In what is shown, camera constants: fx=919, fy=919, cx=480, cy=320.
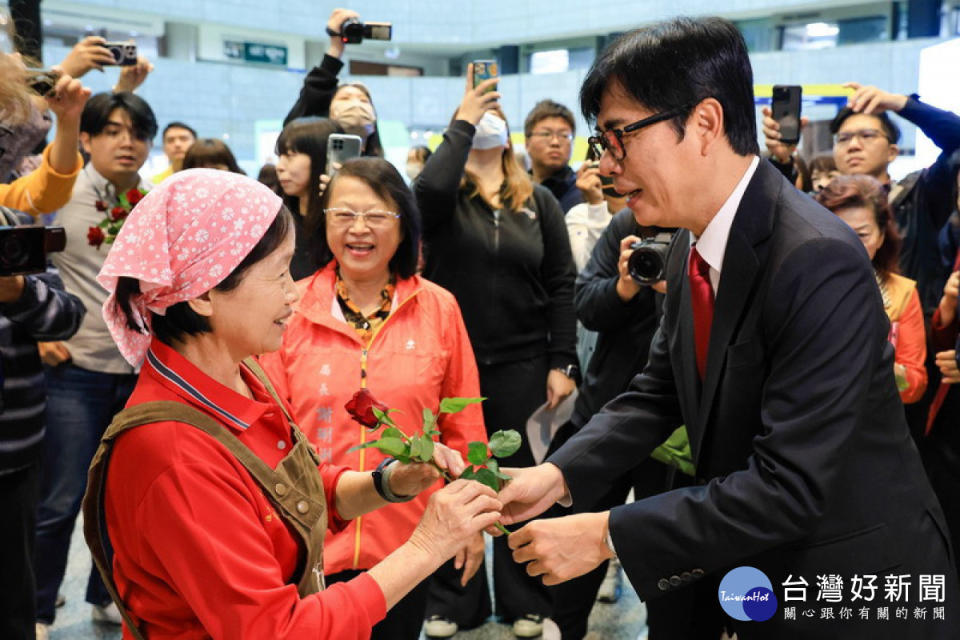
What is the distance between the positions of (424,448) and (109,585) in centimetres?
52

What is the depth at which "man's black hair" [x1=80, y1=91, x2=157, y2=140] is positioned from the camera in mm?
3385

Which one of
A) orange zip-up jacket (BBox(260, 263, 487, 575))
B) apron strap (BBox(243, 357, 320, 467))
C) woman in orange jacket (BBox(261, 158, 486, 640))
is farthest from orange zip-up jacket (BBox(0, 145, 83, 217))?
apron strap (BBox(243, 357, 320, 467))

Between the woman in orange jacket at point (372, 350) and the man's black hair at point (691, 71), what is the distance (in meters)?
1.03

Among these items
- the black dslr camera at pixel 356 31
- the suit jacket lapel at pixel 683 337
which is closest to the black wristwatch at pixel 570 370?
the suit jacket lapel at pixel 683 337

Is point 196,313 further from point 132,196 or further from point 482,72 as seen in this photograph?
point 482,72

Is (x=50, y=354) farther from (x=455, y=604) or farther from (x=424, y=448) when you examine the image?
(x=424, y=448)

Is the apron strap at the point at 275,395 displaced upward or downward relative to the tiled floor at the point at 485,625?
upward

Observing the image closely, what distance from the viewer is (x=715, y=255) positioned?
1569 mm

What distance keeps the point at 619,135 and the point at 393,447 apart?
64 centimetres

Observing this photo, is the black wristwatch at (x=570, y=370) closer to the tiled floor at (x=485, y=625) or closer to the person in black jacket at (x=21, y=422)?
the tiled floor at (x=485, y=625)

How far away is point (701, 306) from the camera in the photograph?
5.37 ft

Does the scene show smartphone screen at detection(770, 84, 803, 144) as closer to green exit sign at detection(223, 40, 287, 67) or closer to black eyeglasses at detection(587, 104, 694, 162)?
black eyeglasses at detection(587, 104, 694, 162)

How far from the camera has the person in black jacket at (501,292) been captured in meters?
3.29

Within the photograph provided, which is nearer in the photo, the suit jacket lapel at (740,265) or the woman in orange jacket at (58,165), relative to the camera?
the suit jacket lapel at (740,265)
